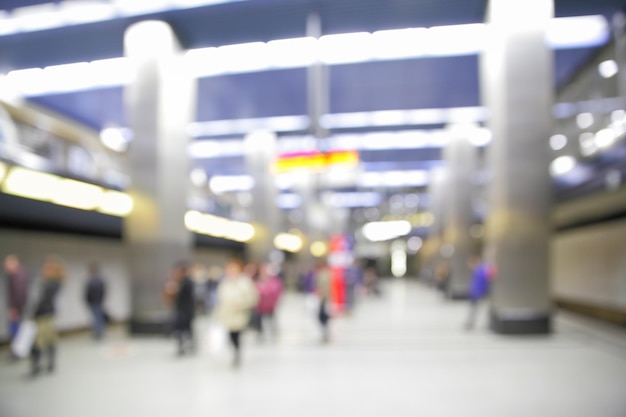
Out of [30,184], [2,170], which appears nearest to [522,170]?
[30,184]

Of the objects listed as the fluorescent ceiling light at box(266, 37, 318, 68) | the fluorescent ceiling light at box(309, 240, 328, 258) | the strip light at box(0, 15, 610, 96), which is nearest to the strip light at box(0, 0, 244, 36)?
the strip light at box(0, 15, 610, 96)

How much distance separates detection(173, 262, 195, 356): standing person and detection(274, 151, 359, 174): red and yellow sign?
14.1 ft

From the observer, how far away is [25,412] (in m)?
5.79

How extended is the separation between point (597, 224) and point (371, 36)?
8.73 meters

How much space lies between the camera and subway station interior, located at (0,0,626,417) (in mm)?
7359

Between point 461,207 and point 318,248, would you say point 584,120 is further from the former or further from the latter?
point 318,248

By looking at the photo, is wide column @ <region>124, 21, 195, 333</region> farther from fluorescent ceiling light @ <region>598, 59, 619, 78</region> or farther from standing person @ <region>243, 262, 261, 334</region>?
fluorescent ceiling light @ <region>598, 59, 619, 78</region>

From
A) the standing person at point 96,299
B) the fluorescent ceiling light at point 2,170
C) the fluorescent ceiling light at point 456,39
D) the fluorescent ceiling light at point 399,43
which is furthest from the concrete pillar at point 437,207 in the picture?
the fluorescent ceiling light at point 2,170

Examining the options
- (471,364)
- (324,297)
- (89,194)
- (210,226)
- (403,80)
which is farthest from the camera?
(210,226)

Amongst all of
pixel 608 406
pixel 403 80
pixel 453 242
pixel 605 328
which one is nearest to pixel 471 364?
pixel 608 406

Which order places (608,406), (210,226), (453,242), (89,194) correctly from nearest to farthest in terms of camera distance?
1. (608,406)
2. (89,194)
3. (210,226)
4. (453,242)

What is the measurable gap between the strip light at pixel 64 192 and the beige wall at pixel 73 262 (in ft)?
4.22

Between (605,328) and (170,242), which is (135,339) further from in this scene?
(605,328)

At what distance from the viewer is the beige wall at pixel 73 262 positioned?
37.1 feet
